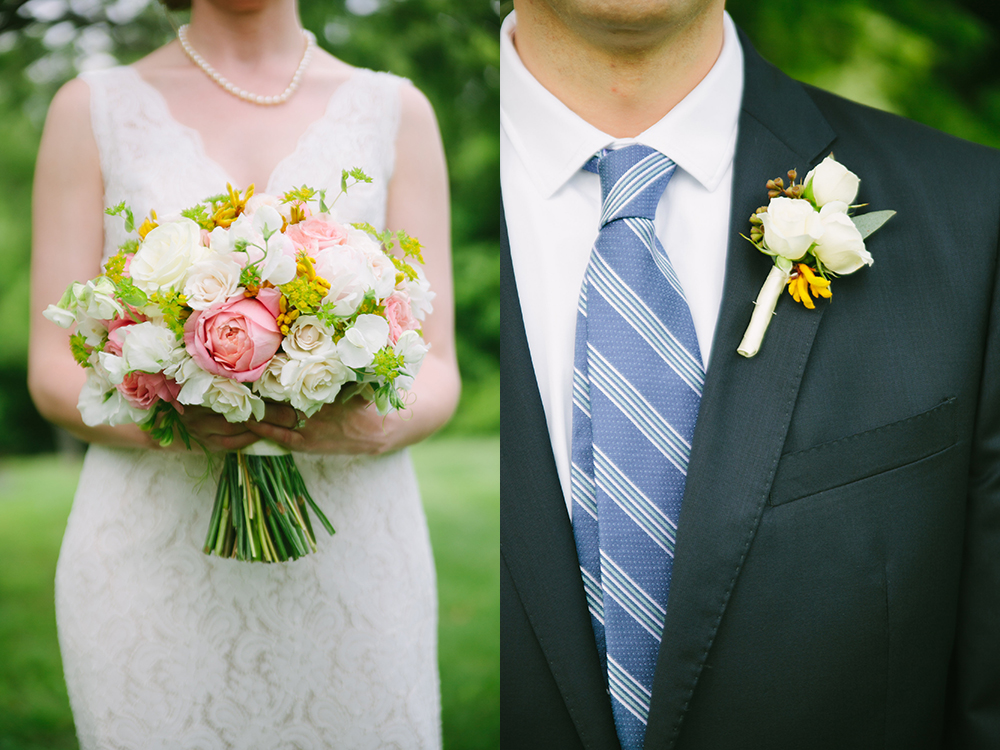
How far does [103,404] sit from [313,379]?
37cm

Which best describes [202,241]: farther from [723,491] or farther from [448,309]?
[723,491]

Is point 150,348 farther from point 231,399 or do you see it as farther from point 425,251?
point 425,251

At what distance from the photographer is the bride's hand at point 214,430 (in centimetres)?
133

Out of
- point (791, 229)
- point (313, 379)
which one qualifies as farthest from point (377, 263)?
point (791, 229)

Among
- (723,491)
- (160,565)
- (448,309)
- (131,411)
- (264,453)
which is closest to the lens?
(723,491)

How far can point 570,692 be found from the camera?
1163 millimetres

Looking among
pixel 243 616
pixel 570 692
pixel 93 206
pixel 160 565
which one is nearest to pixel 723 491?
pixel 570 692

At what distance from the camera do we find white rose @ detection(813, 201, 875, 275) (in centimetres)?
120

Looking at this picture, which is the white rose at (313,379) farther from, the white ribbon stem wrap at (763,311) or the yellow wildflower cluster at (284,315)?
the white ribbon stem wrap at (763,311)

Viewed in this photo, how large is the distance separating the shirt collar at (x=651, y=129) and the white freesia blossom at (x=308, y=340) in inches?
17.9

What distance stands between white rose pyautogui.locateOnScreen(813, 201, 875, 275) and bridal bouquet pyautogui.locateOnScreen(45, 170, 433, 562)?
64cm

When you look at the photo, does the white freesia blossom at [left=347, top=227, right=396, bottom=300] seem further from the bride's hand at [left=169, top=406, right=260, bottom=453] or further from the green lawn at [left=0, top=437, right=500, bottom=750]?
the green lawn at [left=0, top=437, right=500, bottom=750]

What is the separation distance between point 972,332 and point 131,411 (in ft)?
4.41

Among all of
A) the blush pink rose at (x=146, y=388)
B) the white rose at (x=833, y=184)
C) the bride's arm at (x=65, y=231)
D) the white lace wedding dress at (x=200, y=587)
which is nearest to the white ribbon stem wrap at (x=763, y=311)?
the white rose at (x=833, y=184)
